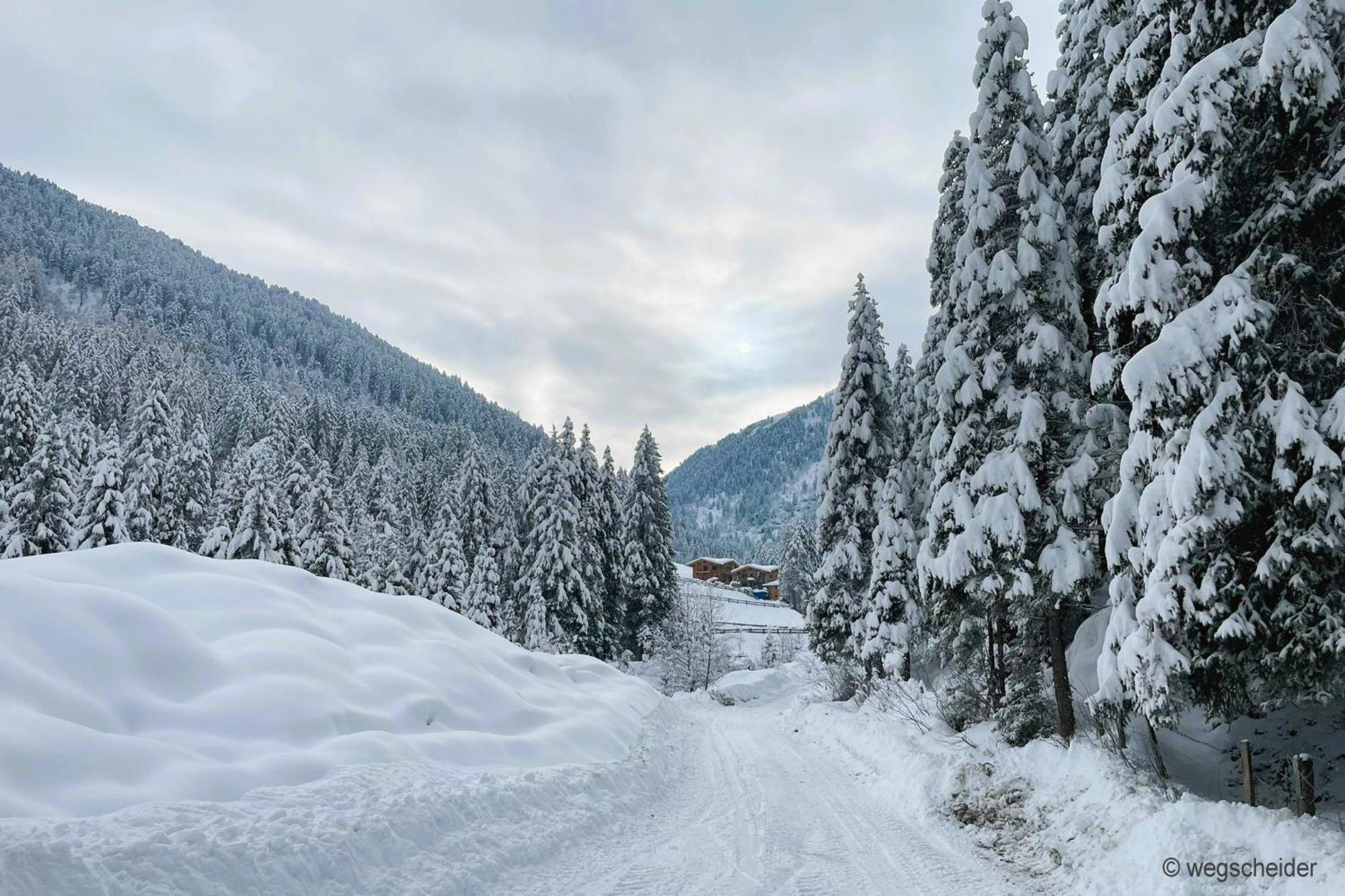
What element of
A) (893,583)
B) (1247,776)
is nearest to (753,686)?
(893,583)

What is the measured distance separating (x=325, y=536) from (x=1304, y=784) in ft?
128

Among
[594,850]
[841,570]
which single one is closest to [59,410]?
[841,570]

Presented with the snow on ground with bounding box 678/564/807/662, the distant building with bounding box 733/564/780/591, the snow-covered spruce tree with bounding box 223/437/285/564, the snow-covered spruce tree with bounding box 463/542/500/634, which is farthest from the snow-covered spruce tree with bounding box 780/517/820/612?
the snow-covered spruce tree with bounding box 223/437/285/564

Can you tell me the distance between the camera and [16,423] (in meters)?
37.0

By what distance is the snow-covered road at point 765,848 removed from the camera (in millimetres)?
7172

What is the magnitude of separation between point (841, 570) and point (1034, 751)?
576 inches

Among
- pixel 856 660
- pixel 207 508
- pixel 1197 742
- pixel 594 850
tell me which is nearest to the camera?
pixel 594 850

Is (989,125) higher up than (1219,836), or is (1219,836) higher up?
(989,125)

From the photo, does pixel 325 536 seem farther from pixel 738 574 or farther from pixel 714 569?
pixel 738 574

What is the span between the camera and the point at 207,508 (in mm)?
50031

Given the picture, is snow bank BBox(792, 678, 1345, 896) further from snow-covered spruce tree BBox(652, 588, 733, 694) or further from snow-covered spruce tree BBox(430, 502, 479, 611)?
snow-covered spruce tree BBox(652, 588, 733, 694)

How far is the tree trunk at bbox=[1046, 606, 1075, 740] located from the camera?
11.6 metres

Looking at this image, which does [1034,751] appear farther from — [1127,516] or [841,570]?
[841,570]

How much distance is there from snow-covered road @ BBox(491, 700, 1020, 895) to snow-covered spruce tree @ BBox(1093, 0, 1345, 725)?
3.30 metres
